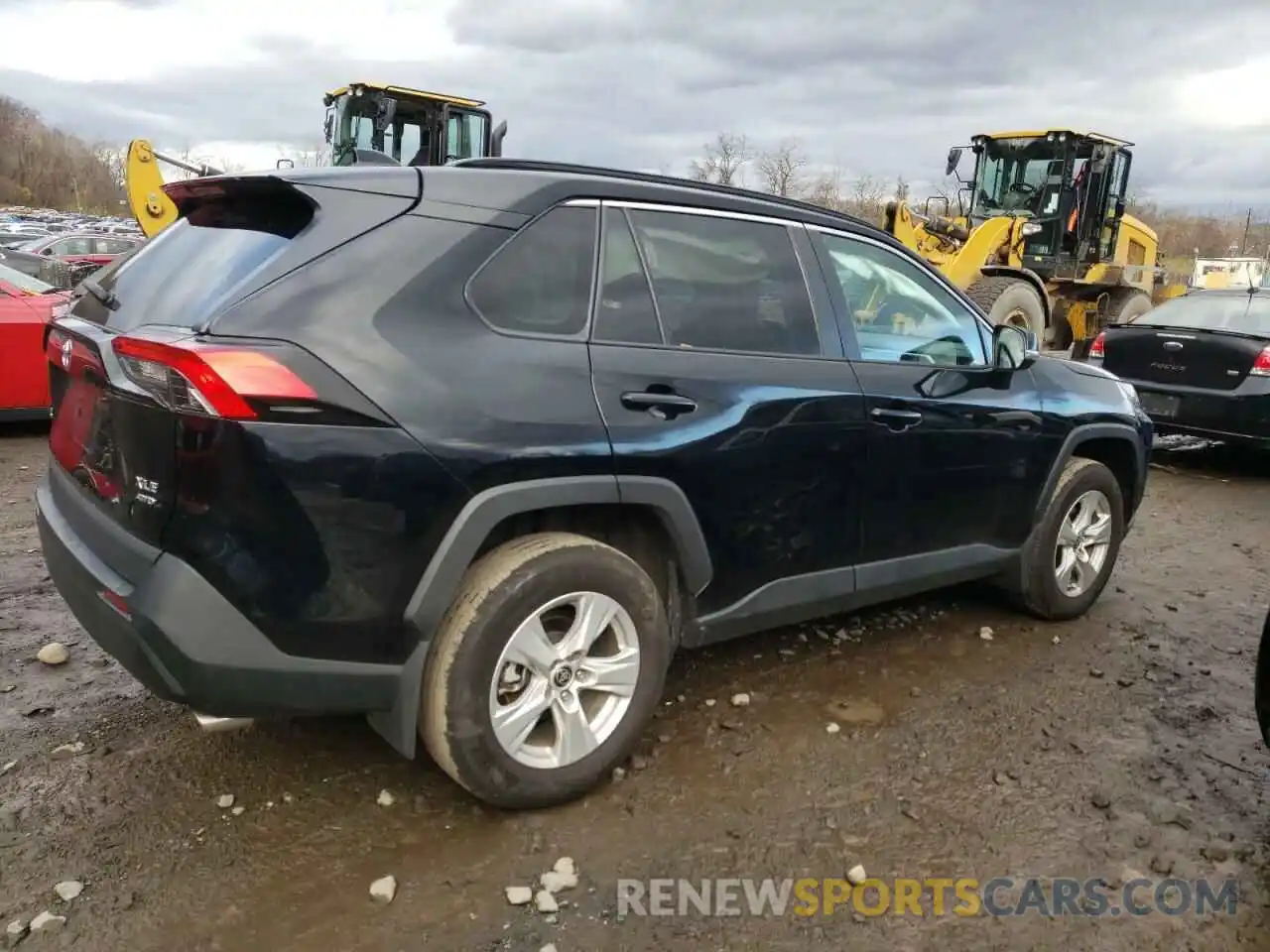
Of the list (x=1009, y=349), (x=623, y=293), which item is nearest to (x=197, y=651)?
(x=623, y=293)

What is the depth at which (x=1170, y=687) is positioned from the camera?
400 centimetres

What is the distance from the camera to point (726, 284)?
3270 mm

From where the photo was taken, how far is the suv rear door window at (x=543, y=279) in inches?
107

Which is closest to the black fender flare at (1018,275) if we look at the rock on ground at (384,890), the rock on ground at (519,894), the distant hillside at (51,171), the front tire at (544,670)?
the front tire at (544,670)

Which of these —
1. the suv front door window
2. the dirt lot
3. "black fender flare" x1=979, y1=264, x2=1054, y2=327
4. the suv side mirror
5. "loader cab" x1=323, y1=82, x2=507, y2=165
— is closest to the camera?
the dirt lot

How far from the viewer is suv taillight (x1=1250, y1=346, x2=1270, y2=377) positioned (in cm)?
752

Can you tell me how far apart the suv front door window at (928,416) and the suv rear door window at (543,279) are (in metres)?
1.06

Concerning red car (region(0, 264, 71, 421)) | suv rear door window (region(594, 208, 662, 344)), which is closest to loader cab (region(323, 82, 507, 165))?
red car (region(0, 264, 71, 421))

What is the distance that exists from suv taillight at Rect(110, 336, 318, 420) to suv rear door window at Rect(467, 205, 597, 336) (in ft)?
1.87

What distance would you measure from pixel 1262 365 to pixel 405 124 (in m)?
10.9

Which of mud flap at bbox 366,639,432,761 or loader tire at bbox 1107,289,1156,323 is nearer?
mud flap at bbox 366,639,432,761

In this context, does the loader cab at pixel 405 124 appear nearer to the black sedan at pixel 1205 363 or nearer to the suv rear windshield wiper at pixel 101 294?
the black sedan at pixel 1205 363

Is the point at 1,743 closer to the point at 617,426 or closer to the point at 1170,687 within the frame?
the point at 617,426

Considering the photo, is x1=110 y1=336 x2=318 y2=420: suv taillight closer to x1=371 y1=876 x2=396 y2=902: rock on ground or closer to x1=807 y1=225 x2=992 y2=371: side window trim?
x1=371 y1=876 x2=396 y2=902: rock on ground
